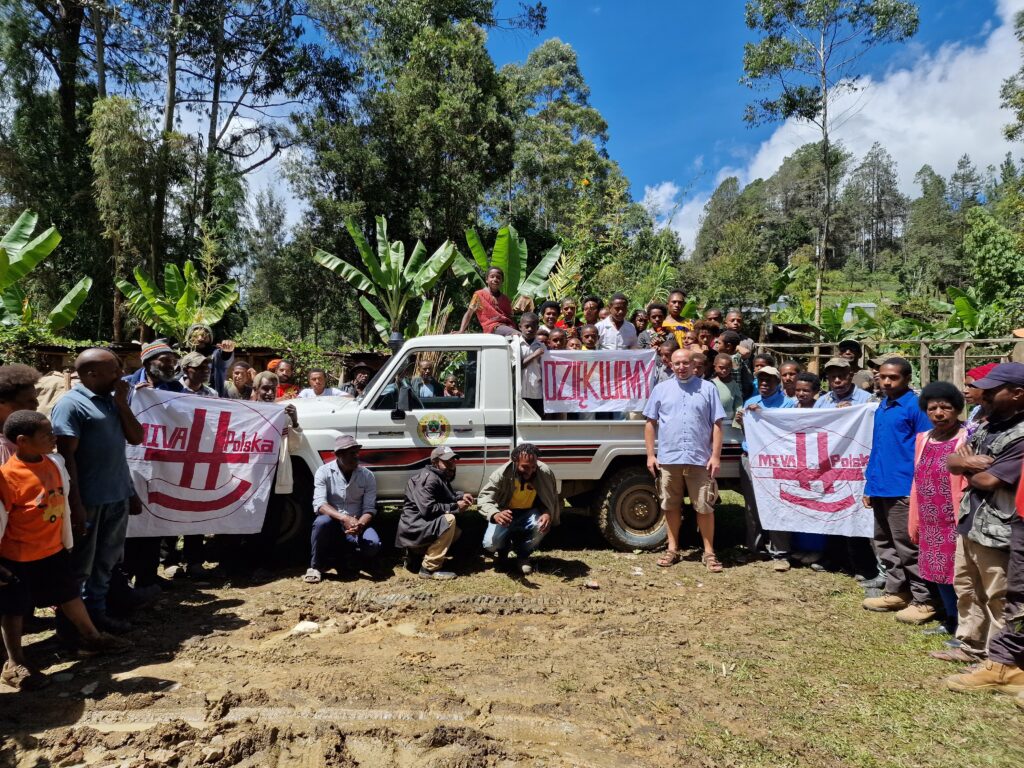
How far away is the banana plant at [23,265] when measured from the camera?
9951mm

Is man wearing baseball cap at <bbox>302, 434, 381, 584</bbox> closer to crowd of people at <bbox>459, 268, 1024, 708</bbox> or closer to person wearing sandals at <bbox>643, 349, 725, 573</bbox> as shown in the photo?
crowd of people at <bbox>459, 268, 1024, 708</bbox>

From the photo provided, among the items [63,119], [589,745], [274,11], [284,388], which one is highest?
[274,11]

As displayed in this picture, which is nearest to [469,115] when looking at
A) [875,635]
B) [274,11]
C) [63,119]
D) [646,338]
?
[274,11]

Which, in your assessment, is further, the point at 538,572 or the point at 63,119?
the point at 63,119

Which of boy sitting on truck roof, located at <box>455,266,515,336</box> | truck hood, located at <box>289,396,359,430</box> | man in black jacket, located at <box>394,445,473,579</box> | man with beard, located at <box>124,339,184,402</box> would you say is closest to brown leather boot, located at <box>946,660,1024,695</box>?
man in black jacket, located at <box>394,445,473,579</box>

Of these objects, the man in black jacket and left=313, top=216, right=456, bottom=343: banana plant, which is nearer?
the man in black jacket

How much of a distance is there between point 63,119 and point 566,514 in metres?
18.2

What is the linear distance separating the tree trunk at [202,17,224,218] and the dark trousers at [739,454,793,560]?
16.7 m

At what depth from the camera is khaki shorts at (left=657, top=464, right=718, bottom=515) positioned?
223 inches

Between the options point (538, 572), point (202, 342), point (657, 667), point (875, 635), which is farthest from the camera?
point (202, 342)

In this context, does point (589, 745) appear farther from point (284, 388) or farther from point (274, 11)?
point (274, 11)

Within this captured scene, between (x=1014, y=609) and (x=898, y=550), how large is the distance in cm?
136

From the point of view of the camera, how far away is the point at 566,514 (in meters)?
7.45

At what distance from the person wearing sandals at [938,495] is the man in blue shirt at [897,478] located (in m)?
0.23
